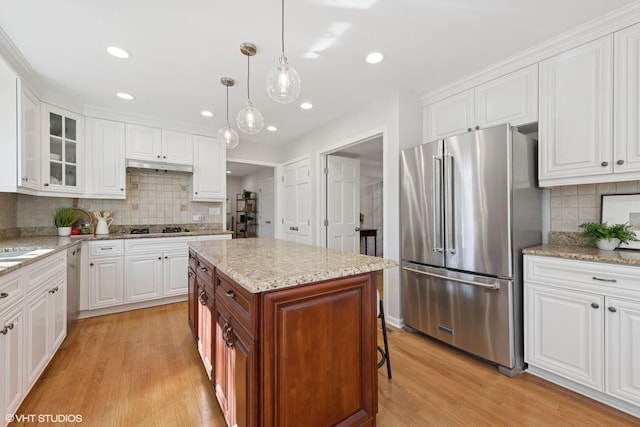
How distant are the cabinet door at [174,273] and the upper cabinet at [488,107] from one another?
333 cm

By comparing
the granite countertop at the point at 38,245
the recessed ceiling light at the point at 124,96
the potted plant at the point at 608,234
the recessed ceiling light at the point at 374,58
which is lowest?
the granite countertop at the point at 38,245

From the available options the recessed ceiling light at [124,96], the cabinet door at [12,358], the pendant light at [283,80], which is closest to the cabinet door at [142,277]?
the cabinet door at [12,358]

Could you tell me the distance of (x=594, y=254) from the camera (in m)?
1.74

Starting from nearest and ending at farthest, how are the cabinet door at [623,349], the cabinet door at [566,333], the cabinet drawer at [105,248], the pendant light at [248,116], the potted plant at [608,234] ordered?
the cabinet door at [623,349], the cabinet door at [566,333], the potted plant at [608,234], the pendant light at [248,116], the cabinet drawer at [105,248]

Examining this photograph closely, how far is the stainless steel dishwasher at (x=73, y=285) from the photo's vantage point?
2623mm

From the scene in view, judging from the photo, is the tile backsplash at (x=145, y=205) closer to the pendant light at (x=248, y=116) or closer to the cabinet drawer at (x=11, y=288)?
the cabinet drawer at (x=11, y=288)

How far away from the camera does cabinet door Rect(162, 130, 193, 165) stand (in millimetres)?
3740

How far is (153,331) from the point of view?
276 centimetres

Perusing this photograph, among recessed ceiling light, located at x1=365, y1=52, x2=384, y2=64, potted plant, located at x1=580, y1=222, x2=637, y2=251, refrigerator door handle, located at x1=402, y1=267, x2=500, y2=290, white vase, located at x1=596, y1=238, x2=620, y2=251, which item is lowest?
refrigerator door handle, located at x1=402, y1=267, x2=500, y2=290

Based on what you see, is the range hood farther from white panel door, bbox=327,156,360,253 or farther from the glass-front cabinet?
white panel door, bbox=327,156,360,253

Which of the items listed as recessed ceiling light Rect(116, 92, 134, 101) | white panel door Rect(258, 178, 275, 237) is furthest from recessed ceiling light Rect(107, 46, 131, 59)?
white panel door Rect(258, 178, 275, 237)

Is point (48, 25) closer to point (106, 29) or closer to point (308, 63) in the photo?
point (106, 29)

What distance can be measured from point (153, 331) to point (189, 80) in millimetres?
2516

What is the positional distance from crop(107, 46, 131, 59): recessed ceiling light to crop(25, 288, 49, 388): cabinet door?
6.08 ft
